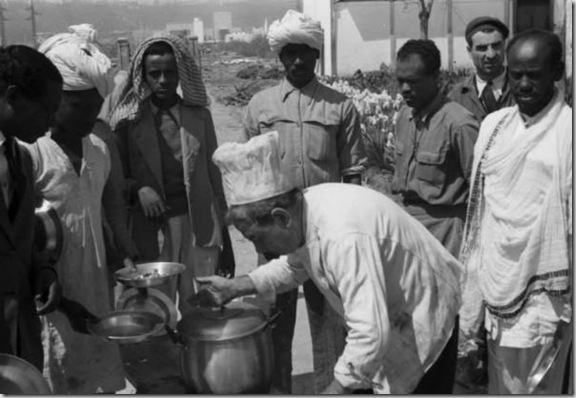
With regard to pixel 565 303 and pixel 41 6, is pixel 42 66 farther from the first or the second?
pixel 41 6

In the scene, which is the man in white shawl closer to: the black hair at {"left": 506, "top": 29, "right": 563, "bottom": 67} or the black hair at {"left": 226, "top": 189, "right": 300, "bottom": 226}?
the black hair at {"left": 506, "top": 29, "right": 563, "bottom": 67}

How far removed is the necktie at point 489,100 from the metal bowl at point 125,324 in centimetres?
256

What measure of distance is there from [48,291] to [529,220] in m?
1.85

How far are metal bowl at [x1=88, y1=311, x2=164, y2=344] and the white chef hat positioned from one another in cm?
69

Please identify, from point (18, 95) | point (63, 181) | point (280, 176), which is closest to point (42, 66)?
point (18, 95)

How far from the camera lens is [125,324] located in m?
2.85

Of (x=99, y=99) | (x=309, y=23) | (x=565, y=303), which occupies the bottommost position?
(x=565, y=303)

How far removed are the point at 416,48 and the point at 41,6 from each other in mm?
43322

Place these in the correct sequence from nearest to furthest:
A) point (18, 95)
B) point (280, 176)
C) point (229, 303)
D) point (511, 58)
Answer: point (280, 176), point (18, 95), point (229, 303), point (511, 58)

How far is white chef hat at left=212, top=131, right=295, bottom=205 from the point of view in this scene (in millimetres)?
2379

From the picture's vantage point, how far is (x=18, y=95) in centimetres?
258

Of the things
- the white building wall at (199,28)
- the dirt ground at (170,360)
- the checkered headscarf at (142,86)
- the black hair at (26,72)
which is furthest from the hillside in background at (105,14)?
the black hair at (26,72)

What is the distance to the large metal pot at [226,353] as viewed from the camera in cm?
246

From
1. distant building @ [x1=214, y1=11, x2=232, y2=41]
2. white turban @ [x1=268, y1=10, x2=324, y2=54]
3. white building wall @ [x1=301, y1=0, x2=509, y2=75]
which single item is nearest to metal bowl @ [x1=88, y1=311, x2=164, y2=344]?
white turban @ [x1=268, y1=10, x2=324, y2=54]
